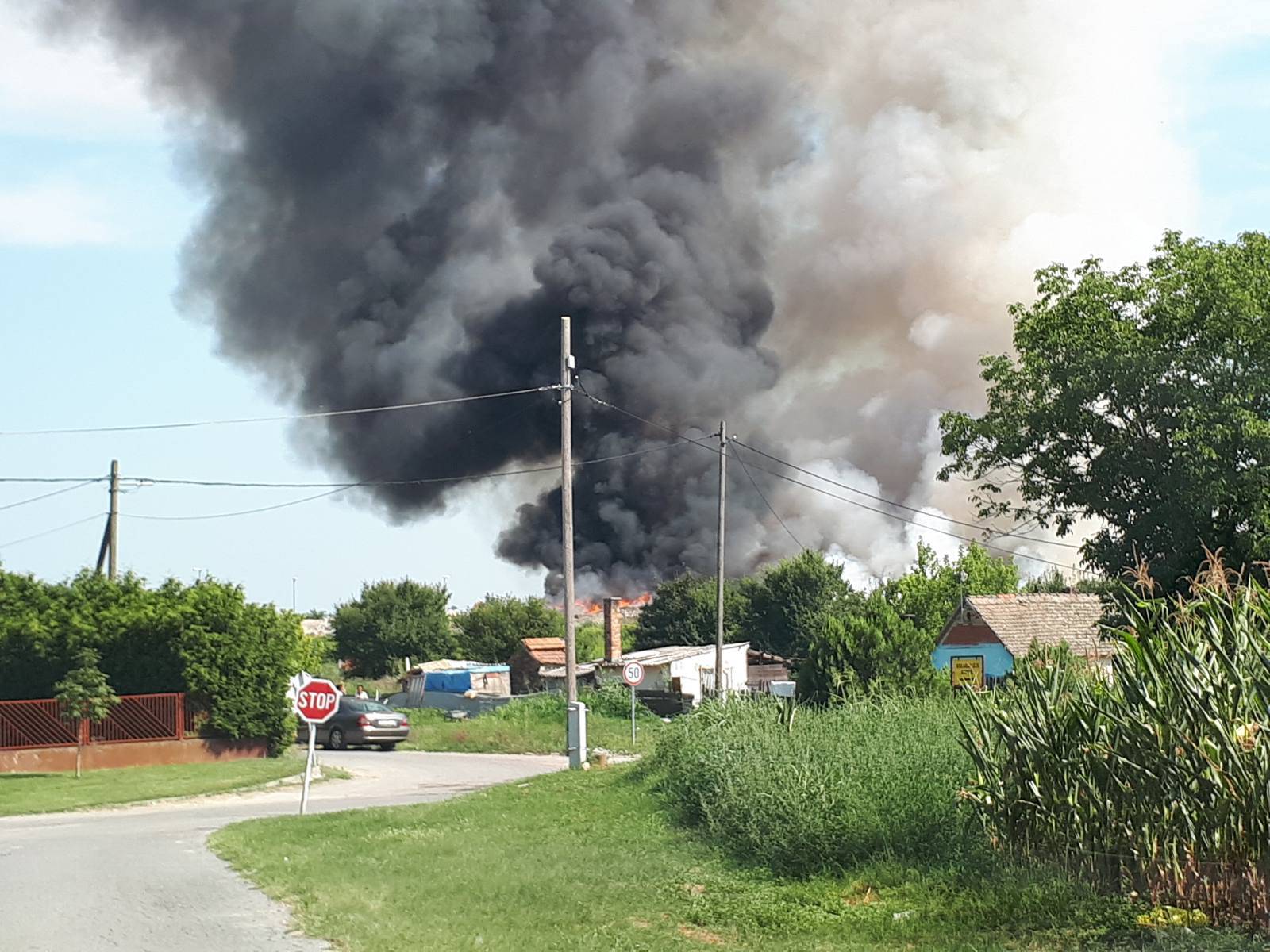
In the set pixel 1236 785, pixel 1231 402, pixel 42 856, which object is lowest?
pixel 42 856

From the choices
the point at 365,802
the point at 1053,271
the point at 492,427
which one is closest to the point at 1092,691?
the point at 365,802

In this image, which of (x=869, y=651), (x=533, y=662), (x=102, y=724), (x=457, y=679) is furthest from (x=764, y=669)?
(x=102, y=724)

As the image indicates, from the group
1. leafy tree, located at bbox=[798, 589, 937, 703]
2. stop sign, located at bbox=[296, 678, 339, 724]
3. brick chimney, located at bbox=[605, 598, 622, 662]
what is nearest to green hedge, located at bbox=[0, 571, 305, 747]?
leafy tree, located at bbox=[798, 589, 937, 703]

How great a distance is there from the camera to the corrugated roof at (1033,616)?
156ft

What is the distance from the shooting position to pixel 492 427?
84500mm

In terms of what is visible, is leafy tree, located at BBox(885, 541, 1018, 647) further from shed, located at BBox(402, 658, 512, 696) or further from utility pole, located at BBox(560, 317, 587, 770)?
utility pole, located at BBox(560, 317, 587, 770)

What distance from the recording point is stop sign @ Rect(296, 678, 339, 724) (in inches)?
773

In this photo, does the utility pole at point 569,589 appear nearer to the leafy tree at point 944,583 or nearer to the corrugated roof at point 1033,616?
the corrugated roof at point 1033,616

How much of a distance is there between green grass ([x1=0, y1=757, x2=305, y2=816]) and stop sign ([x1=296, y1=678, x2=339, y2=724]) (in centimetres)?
790

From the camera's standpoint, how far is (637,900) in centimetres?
1113

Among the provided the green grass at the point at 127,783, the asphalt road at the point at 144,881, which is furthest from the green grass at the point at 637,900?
the green grass at the point at 127,783

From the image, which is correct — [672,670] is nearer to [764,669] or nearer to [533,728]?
[764,669]

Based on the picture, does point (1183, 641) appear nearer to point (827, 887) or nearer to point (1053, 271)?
point (827, 887)

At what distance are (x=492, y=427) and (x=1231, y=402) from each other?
190 feet
